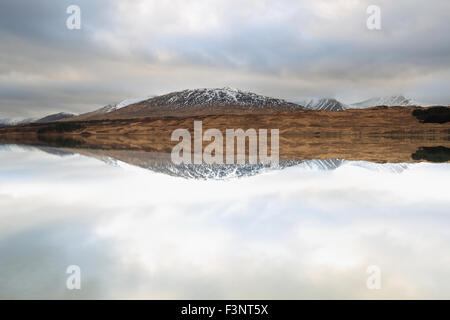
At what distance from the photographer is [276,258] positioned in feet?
15.8

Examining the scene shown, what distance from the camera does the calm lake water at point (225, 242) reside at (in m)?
4.04

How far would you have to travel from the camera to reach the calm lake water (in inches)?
159

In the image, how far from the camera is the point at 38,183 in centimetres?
1159

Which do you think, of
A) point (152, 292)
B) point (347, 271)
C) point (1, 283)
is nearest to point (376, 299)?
point (347, 271)

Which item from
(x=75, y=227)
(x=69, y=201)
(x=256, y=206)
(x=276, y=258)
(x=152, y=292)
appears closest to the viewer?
(x=152, y=292)

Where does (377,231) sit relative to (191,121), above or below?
below

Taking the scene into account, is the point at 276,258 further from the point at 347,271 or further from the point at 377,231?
the point at 377,231

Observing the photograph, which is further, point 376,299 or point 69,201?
point 69,201

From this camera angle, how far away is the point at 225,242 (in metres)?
5.39

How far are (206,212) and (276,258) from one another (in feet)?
8.45
